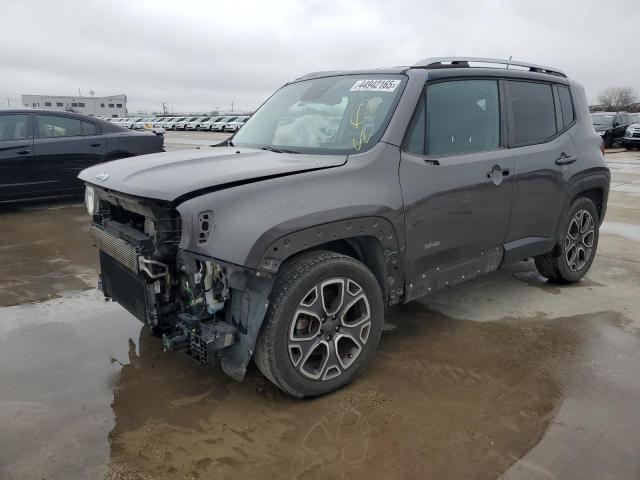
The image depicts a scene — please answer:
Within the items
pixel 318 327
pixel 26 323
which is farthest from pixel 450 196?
pixel 26 323

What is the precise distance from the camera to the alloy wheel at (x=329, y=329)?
2.85m

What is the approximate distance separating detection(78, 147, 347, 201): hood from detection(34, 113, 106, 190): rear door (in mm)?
5209

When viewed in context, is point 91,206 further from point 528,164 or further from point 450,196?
point 528,164

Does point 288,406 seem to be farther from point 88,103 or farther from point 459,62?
point 88,103

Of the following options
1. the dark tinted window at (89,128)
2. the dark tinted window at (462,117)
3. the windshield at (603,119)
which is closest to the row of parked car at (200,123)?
the windshield at (603,119)

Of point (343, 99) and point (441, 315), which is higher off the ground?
point (343, 99)

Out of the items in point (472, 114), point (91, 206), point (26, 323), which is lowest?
point (26, 323)

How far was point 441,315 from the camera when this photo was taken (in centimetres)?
423

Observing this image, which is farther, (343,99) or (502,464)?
(343,99)

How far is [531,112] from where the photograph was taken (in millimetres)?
4262

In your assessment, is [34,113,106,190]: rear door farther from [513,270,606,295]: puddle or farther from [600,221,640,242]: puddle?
[600,221,640,242]: puddle

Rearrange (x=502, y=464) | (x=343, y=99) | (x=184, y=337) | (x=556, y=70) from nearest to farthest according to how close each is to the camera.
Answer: (x=502, y=464) → (x=184, y=337) → (x=343, y=99) → (x=556, y=70)

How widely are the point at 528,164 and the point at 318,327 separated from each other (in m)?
2.25

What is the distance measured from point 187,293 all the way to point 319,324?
2.44 ft
